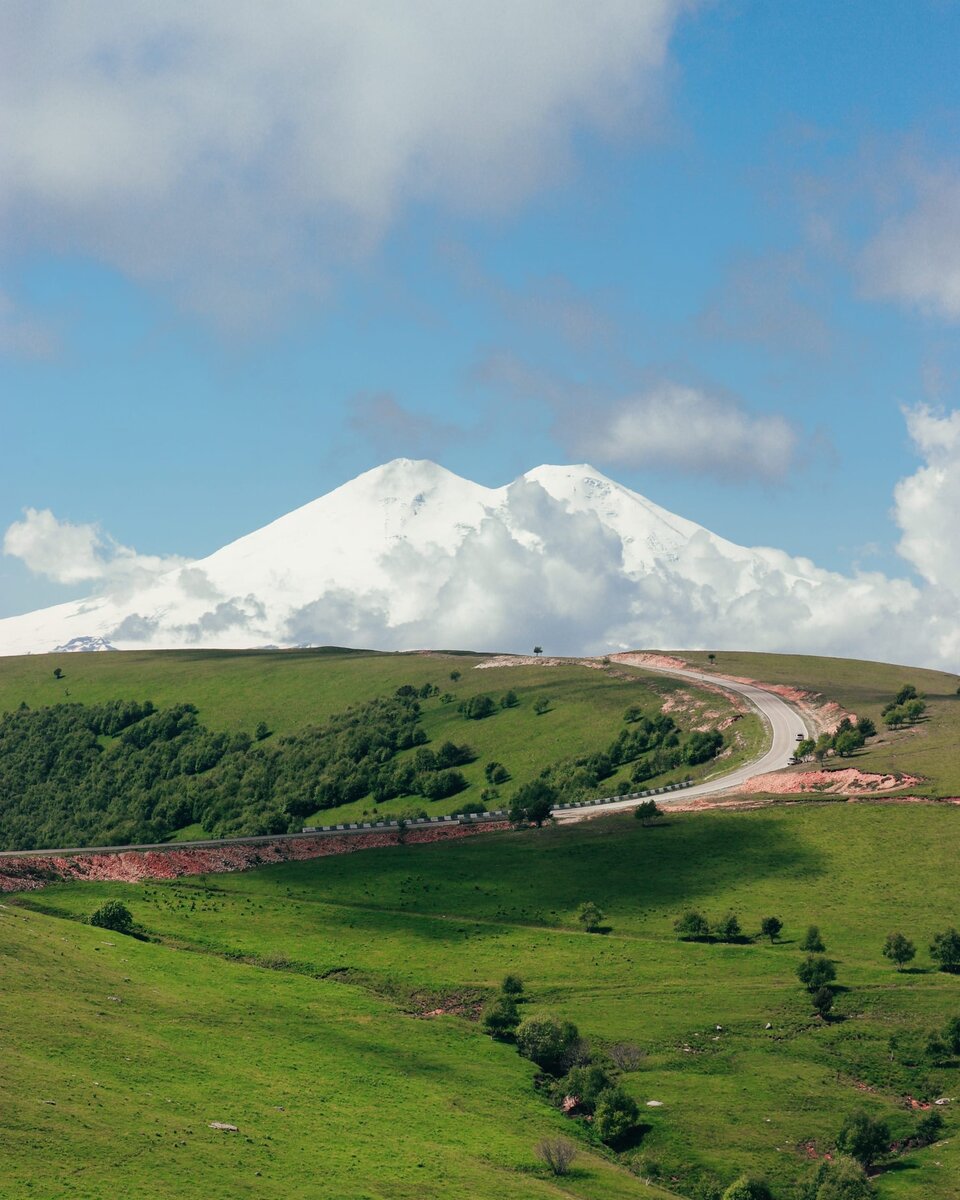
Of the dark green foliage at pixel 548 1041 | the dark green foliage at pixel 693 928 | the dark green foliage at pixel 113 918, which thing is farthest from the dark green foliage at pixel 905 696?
the dark green foliage at pixel 113 918

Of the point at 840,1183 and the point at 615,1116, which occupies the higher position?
the point at 615,1116

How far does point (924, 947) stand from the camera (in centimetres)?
10181

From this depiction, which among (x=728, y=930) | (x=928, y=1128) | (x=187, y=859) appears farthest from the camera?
Answer: (x=187, y=859)

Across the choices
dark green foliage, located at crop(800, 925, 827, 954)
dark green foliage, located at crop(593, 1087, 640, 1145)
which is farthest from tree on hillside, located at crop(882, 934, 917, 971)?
dark green foliage, located at crop(593, 1087, 640, 1145)

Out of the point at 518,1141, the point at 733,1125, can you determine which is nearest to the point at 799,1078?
the point at 733,1125

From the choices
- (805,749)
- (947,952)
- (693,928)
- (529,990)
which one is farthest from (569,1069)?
(805,749)

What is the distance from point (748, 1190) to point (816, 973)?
2718cm

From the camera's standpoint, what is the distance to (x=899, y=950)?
97688 millimetres

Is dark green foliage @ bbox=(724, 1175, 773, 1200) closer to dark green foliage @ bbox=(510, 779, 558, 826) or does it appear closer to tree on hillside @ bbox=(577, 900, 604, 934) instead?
tree on hillside @ bbox=(577, 900, 604, 934)

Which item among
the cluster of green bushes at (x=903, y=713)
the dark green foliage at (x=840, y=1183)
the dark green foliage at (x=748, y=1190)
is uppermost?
the cluster of green bushes at (x=903, y=713)

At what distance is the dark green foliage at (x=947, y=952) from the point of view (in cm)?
9744

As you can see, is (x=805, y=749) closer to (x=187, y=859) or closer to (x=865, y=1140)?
(x=187, y=859)

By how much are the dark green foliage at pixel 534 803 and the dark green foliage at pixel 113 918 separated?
2240 inches

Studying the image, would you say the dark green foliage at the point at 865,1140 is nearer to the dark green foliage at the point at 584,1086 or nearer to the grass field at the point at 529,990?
the grass field at the point at 529,990
